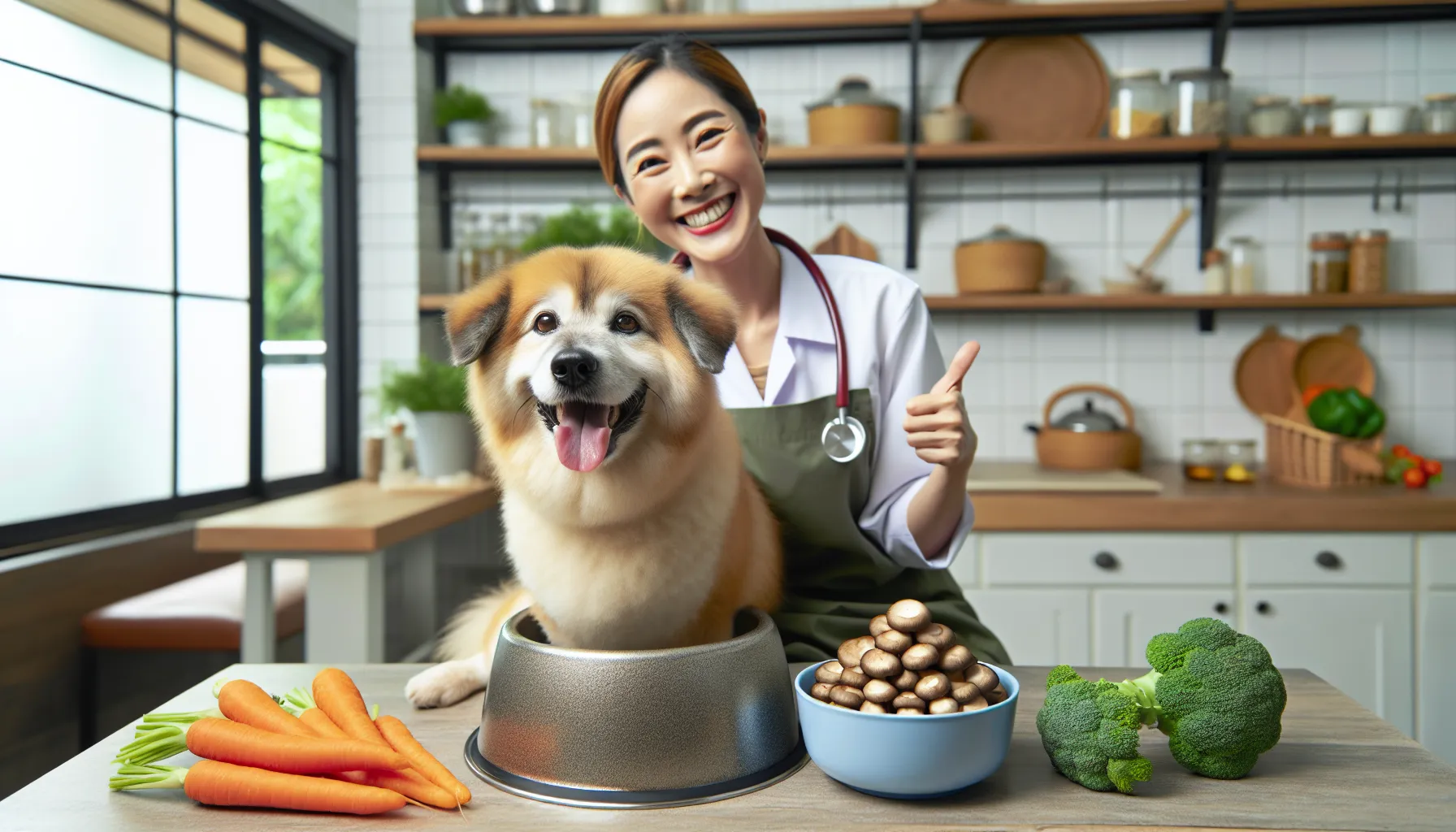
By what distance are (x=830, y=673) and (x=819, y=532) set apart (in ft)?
1.38

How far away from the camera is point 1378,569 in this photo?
274cm

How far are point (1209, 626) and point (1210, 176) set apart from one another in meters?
3.05

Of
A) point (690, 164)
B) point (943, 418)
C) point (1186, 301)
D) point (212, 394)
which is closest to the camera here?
point (943, 418)

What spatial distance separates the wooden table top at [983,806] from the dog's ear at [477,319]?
1.21 ft

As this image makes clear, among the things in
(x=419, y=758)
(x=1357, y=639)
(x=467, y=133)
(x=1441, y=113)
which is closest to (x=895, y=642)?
(x=419, y=758)

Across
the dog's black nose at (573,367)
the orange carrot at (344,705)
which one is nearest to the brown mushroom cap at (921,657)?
the dog's black nose at (573,367)

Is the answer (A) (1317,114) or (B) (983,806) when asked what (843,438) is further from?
(A) (1317,114)

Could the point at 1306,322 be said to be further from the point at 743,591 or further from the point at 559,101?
the point at 743,591

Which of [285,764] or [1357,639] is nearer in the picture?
[285,764]

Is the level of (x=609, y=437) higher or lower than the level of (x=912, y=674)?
higher

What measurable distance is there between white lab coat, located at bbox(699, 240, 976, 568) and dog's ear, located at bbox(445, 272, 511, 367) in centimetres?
46

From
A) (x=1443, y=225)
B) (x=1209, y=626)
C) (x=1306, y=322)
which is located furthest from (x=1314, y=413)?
A: (x=1209, y=626)

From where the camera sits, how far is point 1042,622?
286 centimetres

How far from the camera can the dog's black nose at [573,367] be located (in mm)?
715
